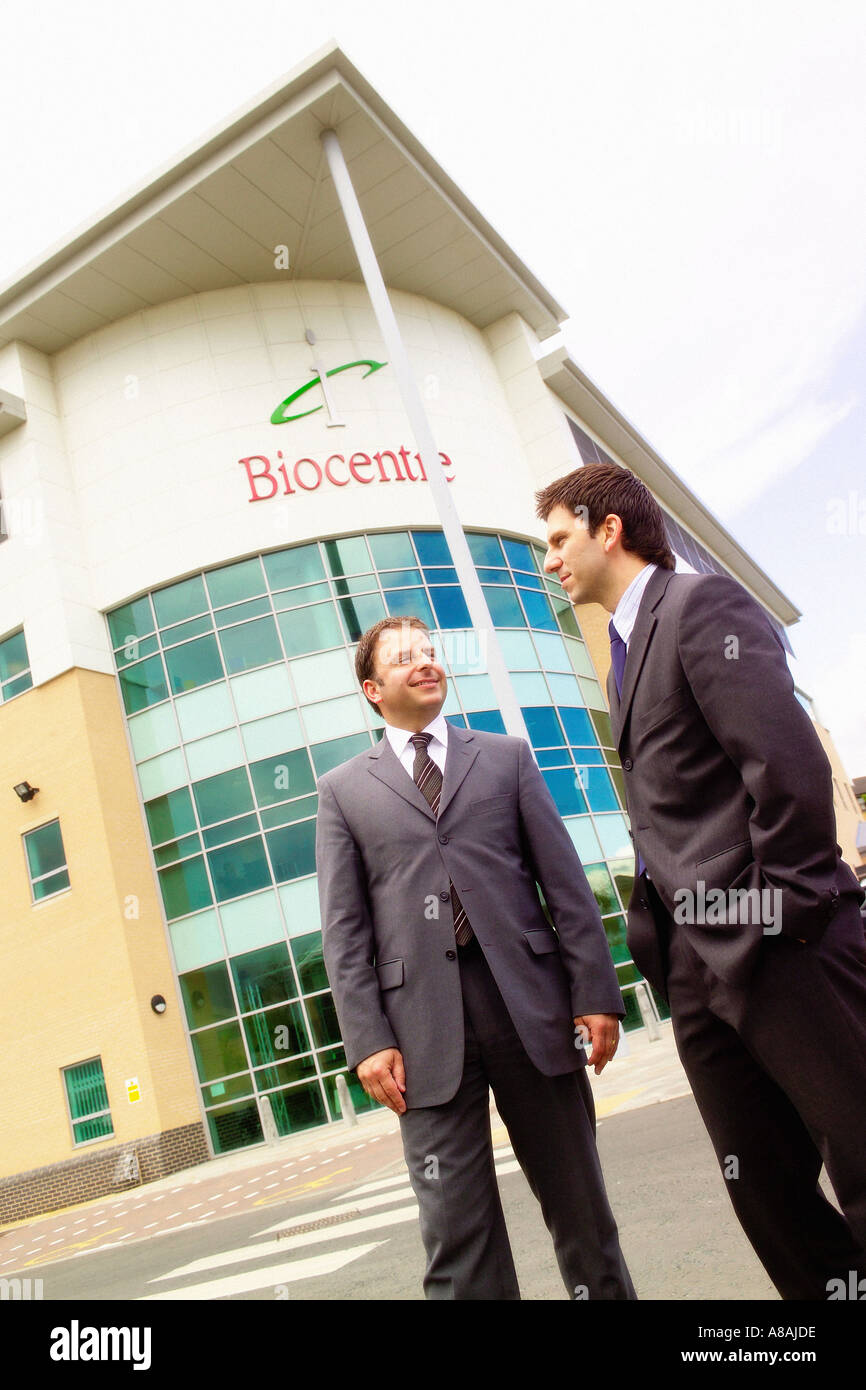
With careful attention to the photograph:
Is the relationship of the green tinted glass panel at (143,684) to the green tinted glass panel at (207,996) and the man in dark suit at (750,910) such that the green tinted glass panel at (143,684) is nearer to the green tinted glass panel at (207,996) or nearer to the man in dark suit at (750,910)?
the green tinted glass panel at (207,996)

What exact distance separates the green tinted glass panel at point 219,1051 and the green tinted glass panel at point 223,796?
139 inches

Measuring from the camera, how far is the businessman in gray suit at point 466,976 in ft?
8.26

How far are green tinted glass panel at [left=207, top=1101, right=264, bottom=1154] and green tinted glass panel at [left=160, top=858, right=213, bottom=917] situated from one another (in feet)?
11.0

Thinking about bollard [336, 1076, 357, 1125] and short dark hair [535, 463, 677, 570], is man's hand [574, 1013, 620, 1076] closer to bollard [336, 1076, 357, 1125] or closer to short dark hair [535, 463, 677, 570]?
short dark hair [535, 463, 677, 570]

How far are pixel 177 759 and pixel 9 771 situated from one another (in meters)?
3.35

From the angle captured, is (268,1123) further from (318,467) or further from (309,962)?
(318,467)

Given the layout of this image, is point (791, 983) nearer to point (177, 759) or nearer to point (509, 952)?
point (509, 952)

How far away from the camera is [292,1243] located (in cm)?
618

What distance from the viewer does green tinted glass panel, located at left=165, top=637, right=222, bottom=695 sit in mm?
17781

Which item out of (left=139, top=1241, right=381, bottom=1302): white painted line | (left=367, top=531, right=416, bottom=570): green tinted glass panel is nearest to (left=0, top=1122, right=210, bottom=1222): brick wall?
(left=367, top=531, right=416, bottom=570): green tinted glass panel

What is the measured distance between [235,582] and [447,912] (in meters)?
16.0

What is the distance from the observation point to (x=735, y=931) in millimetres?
2164

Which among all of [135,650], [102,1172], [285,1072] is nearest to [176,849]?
[135,650]

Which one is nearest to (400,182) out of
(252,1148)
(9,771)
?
(9,771)
